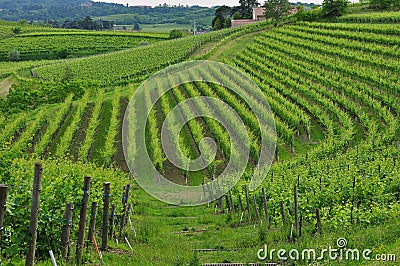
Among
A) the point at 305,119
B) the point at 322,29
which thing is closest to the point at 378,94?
the point at 305,119

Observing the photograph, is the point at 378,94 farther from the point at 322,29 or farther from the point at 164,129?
the point at 322,29

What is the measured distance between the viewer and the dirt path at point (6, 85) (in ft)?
168

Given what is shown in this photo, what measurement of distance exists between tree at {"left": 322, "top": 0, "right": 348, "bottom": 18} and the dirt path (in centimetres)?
3357

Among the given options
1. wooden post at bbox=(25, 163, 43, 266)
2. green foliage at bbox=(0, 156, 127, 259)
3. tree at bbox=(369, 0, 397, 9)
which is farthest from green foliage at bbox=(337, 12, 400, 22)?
wooden post at bbox=(25, 163, 43, 266)

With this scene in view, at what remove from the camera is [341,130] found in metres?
26.4

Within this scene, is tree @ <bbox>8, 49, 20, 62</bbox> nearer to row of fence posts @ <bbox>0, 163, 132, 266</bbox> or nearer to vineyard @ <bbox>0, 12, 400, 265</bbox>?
vineyard @ <bbox>0, 12, 400, 265</bbox>

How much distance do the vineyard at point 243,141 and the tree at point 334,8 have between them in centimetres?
160

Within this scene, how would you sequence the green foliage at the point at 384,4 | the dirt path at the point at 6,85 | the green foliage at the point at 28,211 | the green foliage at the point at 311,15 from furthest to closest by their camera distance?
1. the green foliage at the point at 311,15
2. the green foliage at the point at 384,4
3. the dirt path at the point at 6,85
4. the green foliage at the point at 28,211

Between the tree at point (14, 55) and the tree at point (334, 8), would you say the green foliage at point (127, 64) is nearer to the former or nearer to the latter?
the tree at point (334, 8)

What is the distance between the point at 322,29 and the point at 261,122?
2468cm

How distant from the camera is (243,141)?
26.1 meters

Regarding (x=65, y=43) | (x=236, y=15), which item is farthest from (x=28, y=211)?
(x=236, y=15)

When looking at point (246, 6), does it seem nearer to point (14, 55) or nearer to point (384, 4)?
point (384, 4)

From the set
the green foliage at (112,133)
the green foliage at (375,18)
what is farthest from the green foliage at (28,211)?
the green foliage at (375,18)
